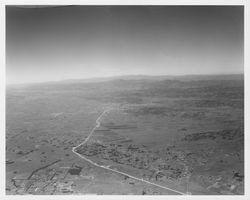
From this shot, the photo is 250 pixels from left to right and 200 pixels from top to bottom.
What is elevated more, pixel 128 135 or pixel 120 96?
pixel 120 96

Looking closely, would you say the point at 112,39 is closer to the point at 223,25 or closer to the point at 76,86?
the point at 76,86

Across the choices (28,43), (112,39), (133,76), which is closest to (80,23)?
(112,39)

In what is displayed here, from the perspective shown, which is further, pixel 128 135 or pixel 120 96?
pixel 120 96

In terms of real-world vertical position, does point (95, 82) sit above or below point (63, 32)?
below
